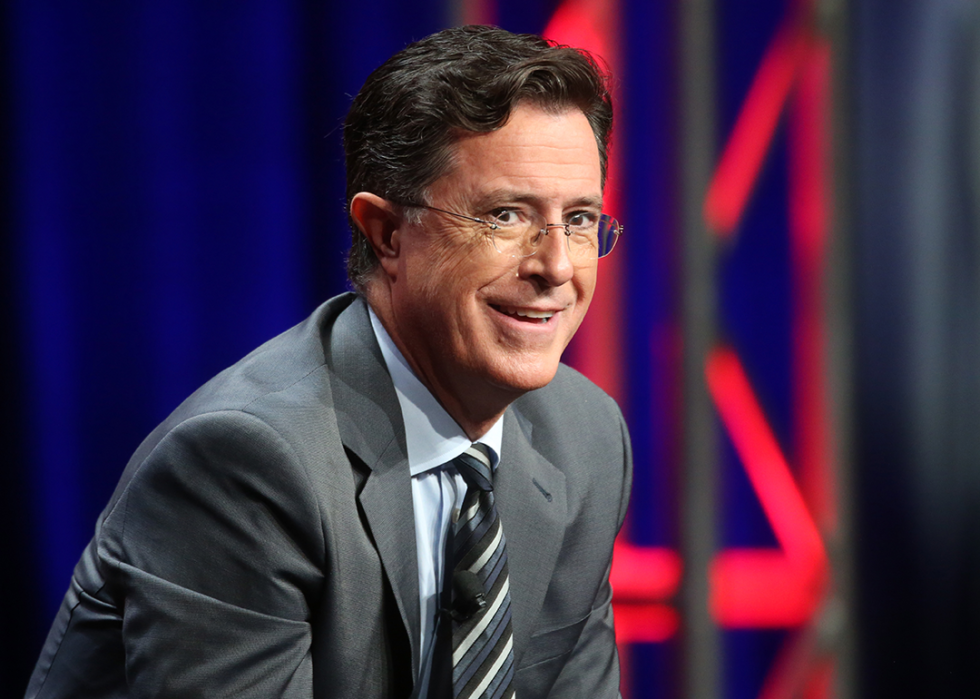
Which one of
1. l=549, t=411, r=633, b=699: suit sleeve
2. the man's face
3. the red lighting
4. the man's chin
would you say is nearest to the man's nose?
the man's face

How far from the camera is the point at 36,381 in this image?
2117 millimetres

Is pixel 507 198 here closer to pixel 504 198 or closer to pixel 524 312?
pixel 504 198

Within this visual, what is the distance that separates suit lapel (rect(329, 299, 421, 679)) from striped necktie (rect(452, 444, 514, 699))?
7cm

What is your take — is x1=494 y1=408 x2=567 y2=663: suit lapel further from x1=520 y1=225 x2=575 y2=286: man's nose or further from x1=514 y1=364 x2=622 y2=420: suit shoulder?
x1=520 y1=225 x2=575 y2=286: man's nose

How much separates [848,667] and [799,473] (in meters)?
0.51

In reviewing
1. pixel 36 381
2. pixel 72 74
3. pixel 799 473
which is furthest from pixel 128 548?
pixel 799 473

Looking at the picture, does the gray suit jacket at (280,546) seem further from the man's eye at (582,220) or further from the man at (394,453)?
the man's eye at (582,220)

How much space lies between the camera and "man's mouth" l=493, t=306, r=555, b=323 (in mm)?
1310


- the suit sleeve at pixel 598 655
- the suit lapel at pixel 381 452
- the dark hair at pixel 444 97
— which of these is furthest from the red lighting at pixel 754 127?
the suit lapel at pixel 381 452

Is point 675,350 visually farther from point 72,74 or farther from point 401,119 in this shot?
point 72,74

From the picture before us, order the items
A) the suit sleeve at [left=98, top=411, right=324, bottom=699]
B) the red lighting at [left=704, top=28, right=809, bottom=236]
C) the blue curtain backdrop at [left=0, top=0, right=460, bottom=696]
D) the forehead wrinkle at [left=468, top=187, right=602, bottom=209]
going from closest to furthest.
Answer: the suit sleeve at [left=98, top=411, right=324, bottom=699], the forehead wrinkle at [left=468, top=187, right=602, bottom=209], the blue curtain backdrop at [left=0, top=0, right=460, bottom=696], the red lighting at [left=704, top=28, right=809, bottom=236]

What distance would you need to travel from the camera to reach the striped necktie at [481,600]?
1327mm

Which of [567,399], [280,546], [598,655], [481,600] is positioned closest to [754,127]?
[567,399]

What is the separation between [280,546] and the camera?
3.90 ft
